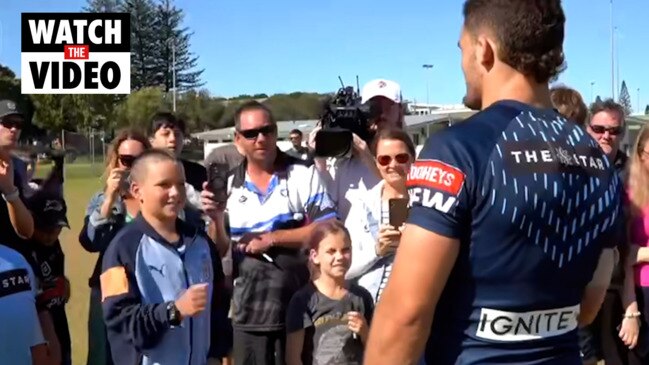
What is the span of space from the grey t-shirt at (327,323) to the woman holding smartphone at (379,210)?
101 millimetres

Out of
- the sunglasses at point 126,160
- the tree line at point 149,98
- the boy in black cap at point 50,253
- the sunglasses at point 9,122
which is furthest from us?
the tree line at point 149,98

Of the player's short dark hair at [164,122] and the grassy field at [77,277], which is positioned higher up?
the player's short dark hair at [164,122]

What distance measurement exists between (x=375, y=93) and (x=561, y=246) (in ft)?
10.2

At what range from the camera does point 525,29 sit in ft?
6.72

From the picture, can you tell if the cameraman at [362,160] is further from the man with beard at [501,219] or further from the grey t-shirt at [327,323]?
the man with beard at [501,219]

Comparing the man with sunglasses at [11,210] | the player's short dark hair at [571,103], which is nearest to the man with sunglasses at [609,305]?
the player's short dark hair at [571,103]

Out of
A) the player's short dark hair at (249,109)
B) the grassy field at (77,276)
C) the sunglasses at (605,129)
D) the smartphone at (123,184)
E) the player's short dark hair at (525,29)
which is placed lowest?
the grassy field at (77,276)

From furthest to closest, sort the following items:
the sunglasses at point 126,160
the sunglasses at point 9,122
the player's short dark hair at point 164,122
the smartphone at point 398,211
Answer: the player's short dark hair at point 164,122, the sunglasses at point 9,122, the sunglasses at point 126,160, the smartphone at point 398,211

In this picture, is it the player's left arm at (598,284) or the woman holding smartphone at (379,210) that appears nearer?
the player's left arm at (598,284)

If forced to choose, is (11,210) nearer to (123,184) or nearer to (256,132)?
(123,184)

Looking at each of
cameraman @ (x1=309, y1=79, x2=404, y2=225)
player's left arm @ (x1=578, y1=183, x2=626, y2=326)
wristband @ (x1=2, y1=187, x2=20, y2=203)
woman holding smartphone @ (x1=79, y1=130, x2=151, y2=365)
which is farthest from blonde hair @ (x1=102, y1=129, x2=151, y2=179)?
player's left arm @ (x1=578, y1=183, x2=626, y2=326)

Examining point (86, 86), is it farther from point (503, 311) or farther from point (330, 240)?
point (503, 311)

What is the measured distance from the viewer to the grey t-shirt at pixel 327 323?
4539 mm

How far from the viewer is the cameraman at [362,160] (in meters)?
4.89
